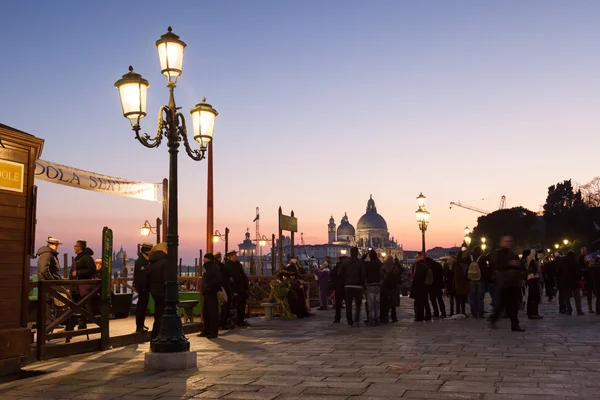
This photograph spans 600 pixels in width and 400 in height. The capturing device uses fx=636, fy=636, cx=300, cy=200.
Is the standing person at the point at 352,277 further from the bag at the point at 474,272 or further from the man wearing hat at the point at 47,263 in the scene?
the man wearing hat at the point at 47,263

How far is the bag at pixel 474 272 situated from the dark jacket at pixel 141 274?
6.98 meters

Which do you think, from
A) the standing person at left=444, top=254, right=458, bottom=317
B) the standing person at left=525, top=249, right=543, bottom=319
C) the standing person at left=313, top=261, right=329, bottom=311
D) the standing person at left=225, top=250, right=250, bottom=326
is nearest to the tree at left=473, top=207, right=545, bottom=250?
the standing person at left=313, top=261, right=329, bottom=311

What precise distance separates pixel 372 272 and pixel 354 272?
0.43 metres

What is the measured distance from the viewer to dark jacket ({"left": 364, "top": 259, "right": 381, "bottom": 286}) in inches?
512

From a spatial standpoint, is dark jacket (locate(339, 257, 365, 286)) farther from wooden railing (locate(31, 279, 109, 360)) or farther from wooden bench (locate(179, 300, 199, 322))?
wooden railing (locate(31, 279, 109, 360))

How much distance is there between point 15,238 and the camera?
789cm

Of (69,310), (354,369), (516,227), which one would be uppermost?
(516,227)

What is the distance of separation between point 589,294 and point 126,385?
13289 millimetres

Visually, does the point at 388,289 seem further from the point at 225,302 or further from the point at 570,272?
the point at 570,272

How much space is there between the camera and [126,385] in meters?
6.43

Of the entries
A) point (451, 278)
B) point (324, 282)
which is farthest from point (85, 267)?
point (324, 282)

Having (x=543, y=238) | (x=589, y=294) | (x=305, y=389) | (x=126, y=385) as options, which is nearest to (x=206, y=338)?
(x=126, y=385)

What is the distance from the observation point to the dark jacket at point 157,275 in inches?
402

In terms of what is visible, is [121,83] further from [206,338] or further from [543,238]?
[543,238]
